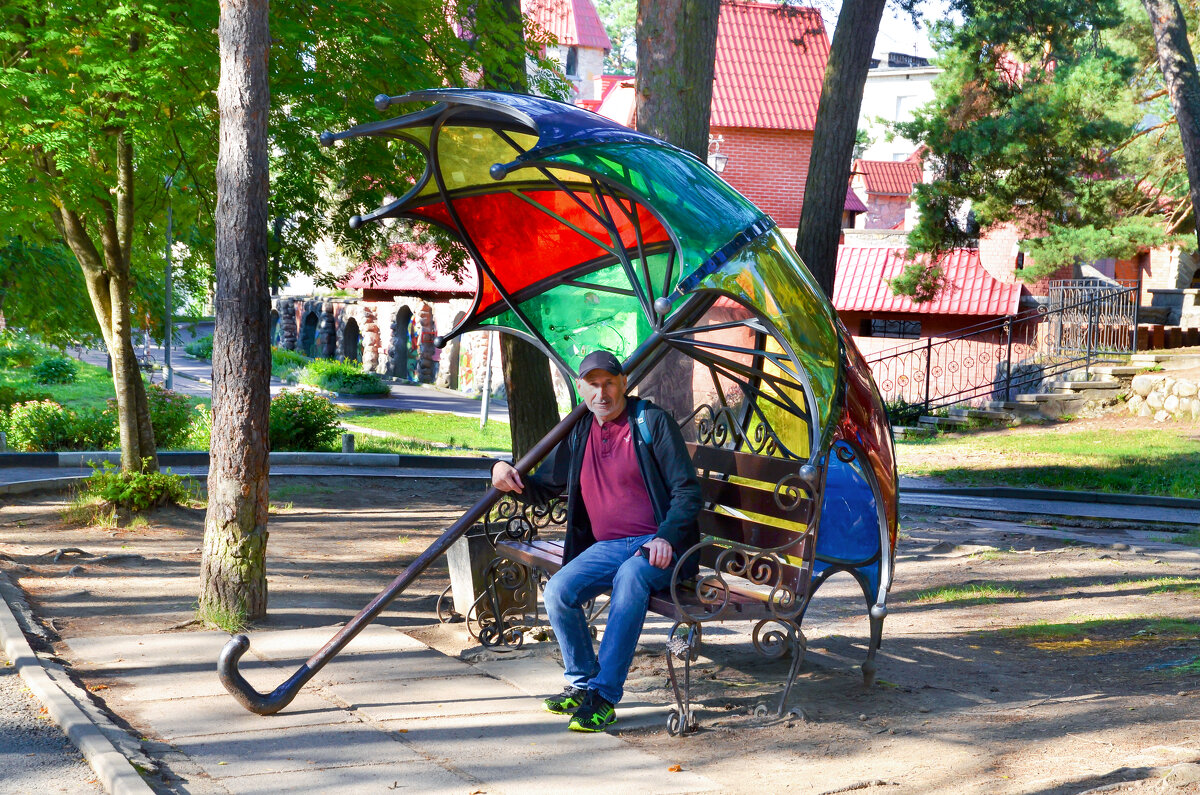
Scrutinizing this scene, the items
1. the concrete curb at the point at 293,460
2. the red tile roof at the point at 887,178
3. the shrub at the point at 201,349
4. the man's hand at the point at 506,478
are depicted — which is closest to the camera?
the man's hand at the point at 506,478

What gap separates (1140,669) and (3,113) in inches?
362

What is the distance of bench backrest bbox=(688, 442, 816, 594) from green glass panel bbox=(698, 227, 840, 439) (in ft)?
1.79

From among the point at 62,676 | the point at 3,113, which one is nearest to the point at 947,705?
the point at 62,676

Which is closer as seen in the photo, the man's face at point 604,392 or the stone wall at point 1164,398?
the man's face at point 604,392

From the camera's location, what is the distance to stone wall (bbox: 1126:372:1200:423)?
798 inches

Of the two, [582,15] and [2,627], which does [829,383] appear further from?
[582,15]

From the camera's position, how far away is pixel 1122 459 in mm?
17062

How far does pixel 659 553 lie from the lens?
507cm

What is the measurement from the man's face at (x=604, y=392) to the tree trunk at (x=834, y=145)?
621 cm

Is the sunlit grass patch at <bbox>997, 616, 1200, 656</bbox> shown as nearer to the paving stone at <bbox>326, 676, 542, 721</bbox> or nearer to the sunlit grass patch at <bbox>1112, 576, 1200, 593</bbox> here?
the sunlit grass patch at <bbox>1112, 576, 1200, 593</bbox>

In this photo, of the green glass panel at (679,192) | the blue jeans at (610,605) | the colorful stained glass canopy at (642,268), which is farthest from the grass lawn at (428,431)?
the blue jeans at (610,605)

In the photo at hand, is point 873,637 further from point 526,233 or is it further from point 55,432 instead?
point 55,432

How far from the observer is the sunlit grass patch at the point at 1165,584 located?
8523 millimetres

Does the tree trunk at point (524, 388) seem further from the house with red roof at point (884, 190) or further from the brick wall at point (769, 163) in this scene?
the house with red roof at point (884, 190)
